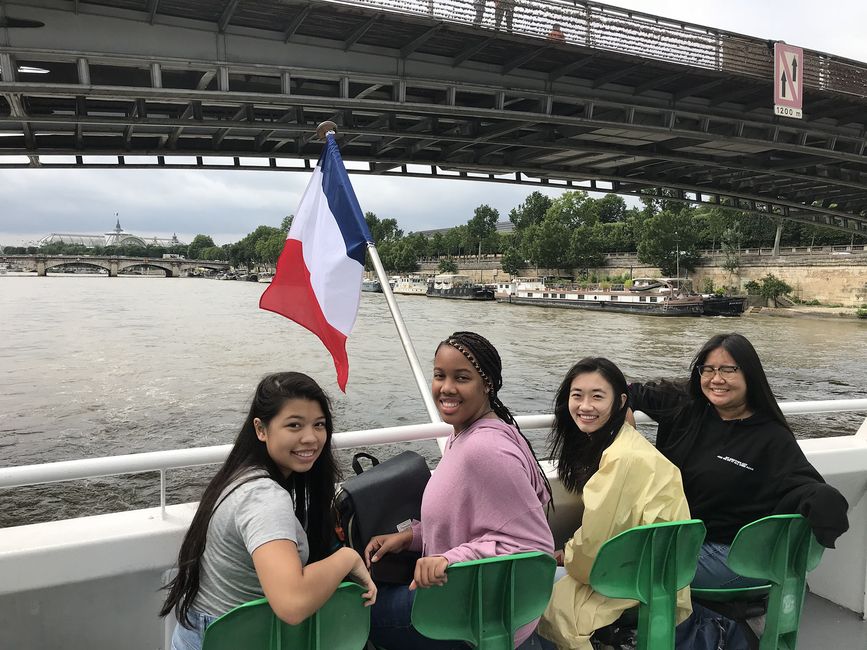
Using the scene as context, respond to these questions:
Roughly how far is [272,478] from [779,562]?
138 cm

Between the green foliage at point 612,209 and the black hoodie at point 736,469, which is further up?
the green foliage at point 612,209

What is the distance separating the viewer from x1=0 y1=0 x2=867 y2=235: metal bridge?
30.6ft

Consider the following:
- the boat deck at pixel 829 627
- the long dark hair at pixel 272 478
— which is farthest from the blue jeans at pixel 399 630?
the boat deck at pixel 829 627

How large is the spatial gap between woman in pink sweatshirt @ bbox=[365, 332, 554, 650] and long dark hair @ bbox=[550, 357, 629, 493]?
0.42m

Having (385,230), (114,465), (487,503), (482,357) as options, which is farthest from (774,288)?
(385,230)

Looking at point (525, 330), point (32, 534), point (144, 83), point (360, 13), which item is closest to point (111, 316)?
point (525, 330)

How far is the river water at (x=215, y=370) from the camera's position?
1072 cm

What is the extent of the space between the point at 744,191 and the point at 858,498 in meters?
19.3

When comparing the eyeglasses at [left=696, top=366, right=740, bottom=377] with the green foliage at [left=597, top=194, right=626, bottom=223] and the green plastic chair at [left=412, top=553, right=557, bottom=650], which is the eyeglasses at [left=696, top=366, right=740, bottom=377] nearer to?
the green plastic chair at [left=412, top=553, right=557, bottom=650]

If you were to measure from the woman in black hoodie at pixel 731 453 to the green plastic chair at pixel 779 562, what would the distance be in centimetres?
12

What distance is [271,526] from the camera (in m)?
1.42

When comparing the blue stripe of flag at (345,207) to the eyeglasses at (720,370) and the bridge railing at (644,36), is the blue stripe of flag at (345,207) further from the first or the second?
the bridge railing at (644,36)

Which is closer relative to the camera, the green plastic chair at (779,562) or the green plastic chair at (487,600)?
the green plastic chair at (487,600)

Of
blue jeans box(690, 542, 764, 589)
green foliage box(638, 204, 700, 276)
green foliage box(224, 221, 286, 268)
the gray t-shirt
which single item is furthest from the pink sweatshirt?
green foliage box(224, 221, 286, 268)
